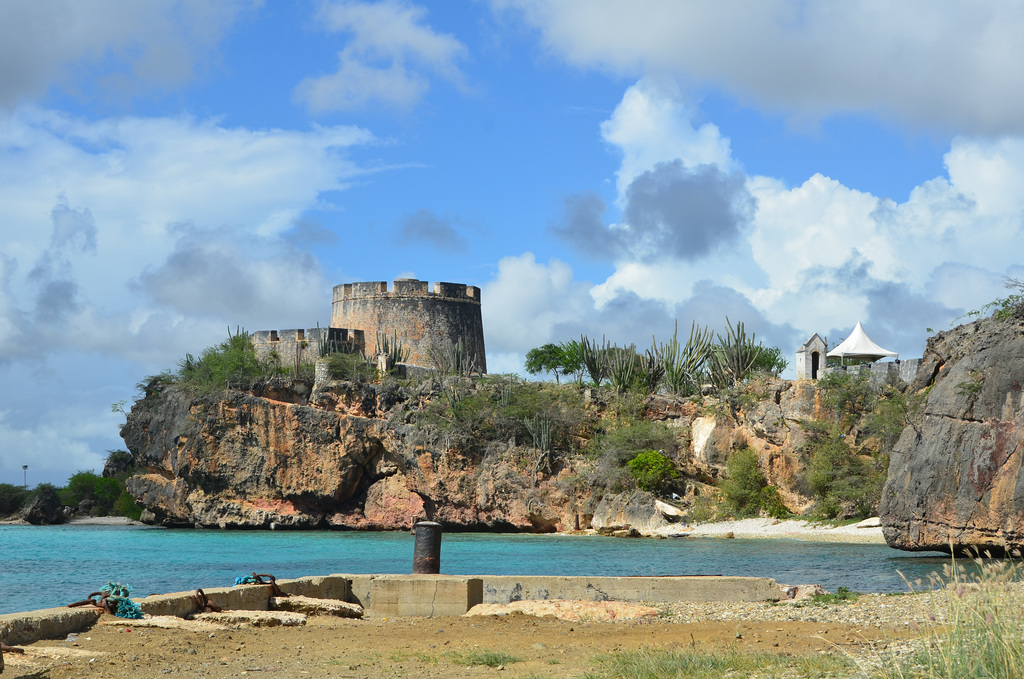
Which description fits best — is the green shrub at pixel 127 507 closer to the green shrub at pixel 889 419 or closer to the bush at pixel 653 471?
the bush at pixel 653 471

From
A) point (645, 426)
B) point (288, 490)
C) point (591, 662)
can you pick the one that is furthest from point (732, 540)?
point (591, 662)

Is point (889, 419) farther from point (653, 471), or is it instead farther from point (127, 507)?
point (127, 507)

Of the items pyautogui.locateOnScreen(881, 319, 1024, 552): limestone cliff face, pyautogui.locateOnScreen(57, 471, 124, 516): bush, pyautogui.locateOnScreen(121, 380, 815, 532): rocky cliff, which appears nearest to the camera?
pyautogui.locateOnScreen(881, 319, 1024, 552): limestone cliff face

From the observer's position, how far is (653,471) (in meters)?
40.8

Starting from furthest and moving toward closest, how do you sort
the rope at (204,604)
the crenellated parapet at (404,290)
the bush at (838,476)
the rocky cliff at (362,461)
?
1. the crenellated parapet at (404,290)
2. the rocky cliff at (362,461)
3. the bush at (838,476)
4. the rope at (204,604)

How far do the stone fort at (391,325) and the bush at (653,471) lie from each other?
1636cm

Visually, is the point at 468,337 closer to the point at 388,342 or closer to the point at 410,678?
the point at 388,342

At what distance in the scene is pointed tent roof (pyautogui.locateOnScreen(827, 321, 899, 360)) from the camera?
4609 centimetres

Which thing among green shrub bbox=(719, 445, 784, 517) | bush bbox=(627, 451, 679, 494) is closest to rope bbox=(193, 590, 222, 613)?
green shrub bbox=(719, 445, 784, 517)

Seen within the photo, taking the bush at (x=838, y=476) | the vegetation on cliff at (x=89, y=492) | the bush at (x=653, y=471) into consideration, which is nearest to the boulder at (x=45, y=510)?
the vegetation on cliff at (x=89, y=492)

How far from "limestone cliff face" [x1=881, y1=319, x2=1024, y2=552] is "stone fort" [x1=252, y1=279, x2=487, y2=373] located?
33787mm

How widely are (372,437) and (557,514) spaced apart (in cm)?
998

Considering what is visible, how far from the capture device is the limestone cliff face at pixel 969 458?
67.6 feet

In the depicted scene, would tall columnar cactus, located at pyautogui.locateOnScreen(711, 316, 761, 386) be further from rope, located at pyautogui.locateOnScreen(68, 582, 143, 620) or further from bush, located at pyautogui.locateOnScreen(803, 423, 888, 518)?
rope, located at pyautogui.locateOnScreen(68, 582, 143, 620)
